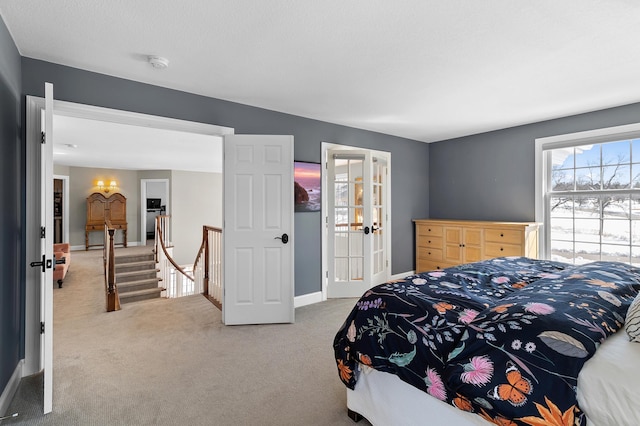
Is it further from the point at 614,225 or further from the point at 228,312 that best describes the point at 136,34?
the point at 614,225

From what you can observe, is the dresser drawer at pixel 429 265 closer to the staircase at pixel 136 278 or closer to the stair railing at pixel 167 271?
the stair railing at pixel 167 271

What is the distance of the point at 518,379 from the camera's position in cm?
113

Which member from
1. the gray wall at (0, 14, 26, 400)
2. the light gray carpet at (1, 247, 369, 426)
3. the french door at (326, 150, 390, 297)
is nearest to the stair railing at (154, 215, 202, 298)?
the light gray carpet at (1, 247, 369, 426)

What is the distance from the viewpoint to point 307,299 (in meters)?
4.12

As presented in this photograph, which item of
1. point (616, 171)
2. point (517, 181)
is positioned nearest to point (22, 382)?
point (517, 181)

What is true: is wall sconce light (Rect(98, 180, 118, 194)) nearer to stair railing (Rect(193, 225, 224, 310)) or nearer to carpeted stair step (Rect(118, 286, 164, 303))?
carpeted stair step (Rect(118, 286, 164, 303))

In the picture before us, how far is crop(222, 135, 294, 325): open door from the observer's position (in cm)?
337

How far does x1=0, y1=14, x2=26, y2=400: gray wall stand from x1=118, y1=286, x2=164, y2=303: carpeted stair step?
354cm

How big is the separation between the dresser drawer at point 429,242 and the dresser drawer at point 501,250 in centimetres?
76

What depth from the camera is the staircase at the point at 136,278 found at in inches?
231

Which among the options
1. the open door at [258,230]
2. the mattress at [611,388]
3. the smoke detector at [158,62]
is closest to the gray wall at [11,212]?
the smoke detector at [158,62]

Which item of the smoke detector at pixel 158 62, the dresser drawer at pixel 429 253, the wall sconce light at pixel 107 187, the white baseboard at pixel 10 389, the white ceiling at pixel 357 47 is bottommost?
the white baseboard at pixel 10 389

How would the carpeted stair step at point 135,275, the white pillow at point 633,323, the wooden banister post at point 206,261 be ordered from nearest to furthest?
the white pillow at point 633,323 → the wooden banister post at point 206,261 → the carpeted stair step at point 135,275

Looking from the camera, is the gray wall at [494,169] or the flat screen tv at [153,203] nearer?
the gray wall at [494,169]
